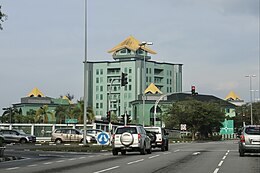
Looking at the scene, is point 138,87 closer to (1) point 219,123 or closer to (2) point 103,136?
(1) point 219,123

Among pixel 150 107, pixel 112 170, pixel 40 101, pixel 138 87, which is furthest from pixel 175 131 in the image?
pixel 112 170

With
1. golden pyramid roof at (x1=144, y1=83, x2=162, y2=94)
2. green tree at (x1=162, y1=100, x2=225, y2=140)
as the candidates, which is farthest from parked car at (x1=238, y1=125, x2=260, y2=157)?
golden pyramid roof at (x1=144, y1=83, x2=162, y2=94)

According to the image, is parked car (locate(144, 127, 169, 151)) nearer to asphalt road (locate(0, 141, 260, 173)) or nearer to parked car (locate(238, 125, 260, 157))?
parked car (locate(238, 125, 260, 157))

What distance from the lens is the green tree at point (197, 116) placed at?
321 feet

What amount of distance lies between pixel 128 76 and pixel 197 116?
2223 inches

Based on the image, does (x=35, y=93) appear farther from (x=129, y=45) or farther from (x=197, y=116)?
(x=197, y=116)

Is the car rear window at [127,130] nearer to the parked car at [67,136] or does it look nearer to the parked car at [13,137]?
the parked car at [67,136]

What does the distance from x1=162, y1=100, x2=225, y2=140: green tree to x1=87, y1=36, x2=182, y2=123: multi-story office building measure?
164 feet

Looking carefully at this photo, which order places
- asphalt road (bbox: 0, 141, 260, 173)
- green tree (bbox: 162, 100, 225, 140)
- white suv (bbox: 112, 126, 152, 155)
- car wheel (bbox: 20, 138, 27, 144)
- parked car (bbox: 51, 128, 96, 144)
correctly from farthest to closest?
green tree (bbox: 162, 100, 225, 140), car wheel (bbox: 20, 138, 27, 144), parked car (bbox: 51, 128, 96, 144), white suv (bbox: 112, 126, 152, 155), asphalt road (bbox: 0, 141, 260, 173)

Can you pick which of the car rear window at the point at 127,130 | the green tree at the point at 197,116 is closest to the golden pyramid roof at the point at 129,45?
the green tree at the point at 197,116

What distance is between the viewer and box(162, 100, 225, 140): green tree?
97.8 metres

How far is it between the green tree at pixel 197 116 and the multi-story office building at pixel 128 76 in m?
50.1

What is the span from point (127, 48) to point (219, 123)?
6399 centimetres

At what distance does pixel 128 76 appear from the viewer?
15238cm
